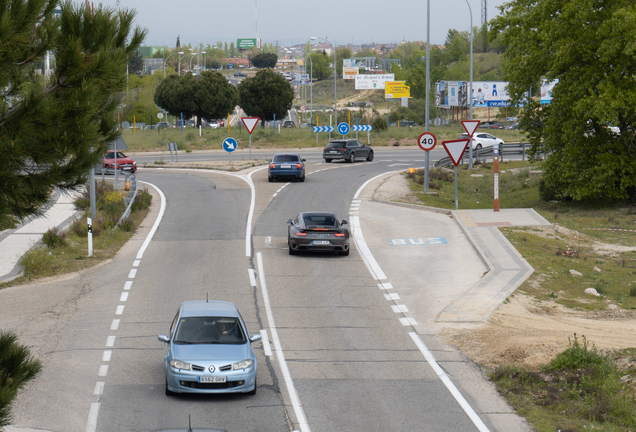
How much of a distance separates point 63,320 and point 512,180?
30655 millimetres

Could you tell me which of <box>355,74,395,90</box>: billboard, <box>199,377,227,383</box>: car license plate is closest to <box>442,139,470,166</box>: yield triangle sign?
<box>199,377,227,383</box>: car license plate

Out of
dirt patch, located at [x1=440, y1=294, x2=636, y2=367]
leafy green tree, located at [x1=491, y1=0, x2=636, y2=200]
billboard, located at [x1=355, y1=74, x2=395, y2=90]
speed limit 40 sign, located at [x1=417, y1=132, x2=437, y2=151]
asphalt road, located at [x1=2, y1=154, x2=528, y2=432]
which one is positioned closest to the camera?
asphalt road, located at [x1=2, y1=154, x2=528, y2=432]

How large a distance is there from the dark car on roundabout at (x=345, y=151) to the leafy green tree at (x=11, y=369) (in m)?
42.9

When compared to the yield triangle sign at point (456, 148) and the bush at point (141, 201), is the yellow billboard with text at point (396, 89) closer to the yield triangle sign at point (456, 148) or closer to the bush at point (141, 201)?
the bush at point (141, 201)

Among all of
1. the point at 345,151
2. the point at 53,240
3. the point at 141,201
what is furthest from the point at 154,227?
the point at 345,151

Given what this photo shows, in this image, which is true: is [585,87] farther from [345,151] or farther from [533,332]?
[345,151]

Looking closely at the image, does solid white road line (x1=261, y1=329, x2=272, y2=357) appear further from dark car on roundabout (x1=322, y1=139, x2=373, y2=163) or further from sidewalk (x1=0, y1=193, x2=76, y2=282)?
dark car on roundabout (x1=322, y1=139, x2=373, y2=163)

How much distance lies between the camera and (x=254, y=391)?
11172mm

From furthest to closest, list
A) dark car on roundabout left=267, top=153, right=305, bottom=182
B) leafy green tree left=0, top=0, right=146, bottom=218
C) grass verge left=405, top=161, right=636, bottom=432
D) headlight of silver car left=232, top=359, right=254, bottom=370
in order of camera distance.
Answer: dark car on roundabout left=267, top=153, right=305, bottom=182 < headlight of silver car left=232, top=359, right=254, bottom=370 < grass verge left=405, top=161, right=636, bottom=432 < leafy green tree left=0, top=0, right=146, bottom=218

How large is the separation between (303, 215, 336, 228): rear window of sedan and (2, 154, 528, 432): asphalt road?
1.03 m

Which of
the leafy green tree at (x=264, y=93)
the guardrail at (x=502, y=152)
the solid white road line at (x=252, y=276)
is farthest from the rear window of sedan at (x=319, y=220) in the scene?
the leafy green tree at (x=264, y=93)

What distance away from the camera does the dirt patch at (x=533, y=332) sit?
512 inches

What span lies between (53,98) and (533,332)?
1041 cm

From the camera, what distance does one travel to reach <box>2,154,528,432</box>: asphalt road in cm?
1038
